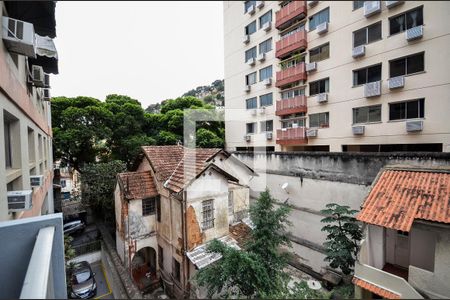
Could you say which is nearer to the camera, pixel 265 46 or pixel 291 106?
pixel 291 106

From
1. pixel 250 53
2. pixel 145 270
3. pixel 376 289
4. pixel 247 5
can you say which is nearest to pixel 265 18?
pixel 247 5

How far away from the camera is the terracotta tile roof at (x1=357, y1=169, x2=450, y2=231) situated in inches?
177

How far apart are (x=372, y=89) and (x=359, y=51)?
1.90 metres

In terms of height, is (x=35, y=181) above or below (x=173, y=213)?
Answer: above

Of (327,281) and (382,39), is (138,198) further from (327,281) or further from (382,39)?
(382,39)

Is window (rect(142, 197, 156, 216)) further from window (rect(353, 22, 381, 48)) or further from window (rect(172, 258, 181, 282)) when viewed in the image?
window (rect(353, 22, 381, 48))

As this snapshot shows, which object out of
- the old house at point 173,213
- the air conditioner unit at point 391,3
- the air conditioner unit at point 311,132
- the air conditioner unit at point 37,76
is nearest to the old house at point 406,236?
the old house at point 173,213

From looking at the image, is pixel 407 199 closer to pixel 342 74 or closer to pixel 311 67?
pixel 342 74

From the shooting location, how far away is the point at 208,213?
7.59 m

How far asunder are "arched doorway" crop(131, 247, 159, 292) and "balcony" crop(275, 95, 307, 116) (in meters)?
10.6

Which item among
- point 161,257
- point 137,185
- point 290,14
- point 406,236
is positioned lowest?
point 161,257

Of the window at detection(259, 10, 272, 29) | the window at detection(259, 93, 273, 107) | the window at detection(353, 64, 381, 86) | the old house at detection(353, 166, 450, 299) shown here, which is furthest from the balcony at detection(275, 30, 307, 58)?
the old house at detection(353, 166, 450, 299)

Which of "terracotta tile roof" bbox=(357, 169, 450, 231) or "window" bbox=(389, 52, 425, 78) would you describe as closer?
"terracotta tile roof" bbox=(357, 169, 450, 231)

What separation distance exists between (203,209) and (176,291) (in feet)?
10.1
